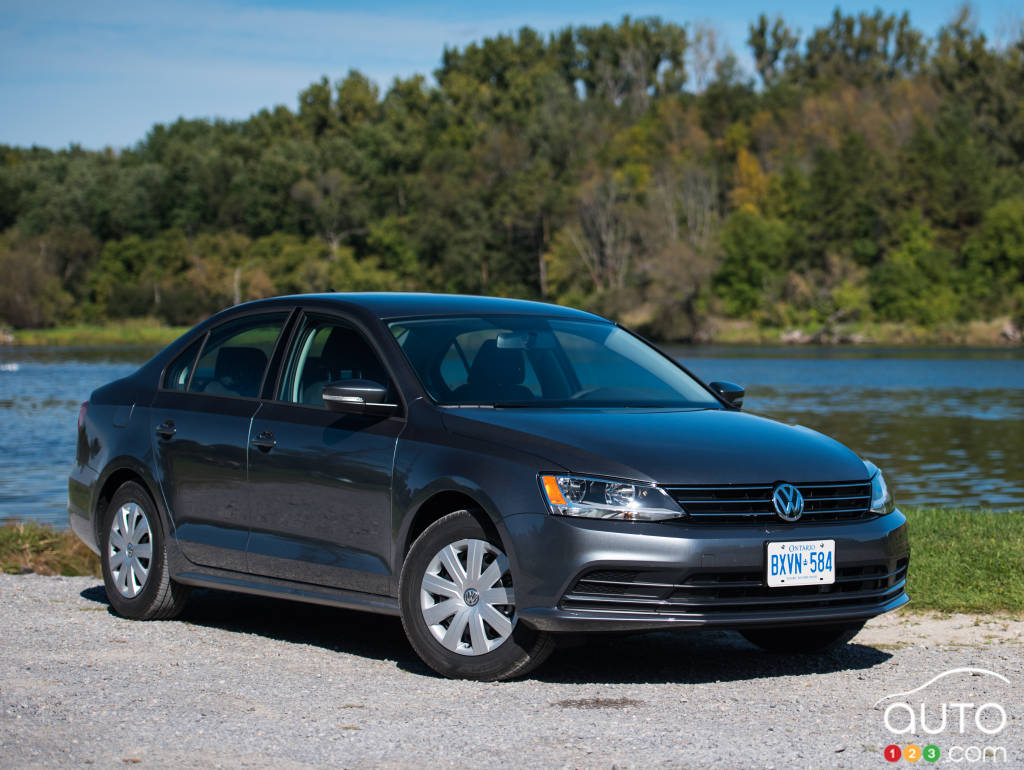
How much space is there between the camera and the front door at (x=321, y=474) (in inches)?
285

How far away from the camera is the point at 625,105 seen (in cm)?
16988

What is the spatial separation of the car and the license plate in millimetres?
11

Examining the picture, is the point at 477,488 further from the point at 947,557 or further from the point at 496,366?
the point at 947,557

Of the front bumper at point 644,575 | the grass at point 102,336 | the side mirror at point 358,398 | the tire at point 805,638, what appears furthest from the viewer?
the grass at point 102,336

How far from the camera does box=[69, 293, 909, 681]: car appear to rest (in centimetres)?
650

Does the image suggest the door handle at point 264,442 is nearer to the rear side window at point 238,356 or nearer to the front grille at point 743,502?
the rear side window at point 238,356

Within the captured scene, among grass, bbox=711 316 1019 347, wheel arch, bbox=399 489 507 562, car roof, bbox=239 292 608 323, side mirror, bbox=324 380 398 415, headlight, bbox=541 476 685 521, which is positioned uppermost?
car roof, bbox=239 292 608 323

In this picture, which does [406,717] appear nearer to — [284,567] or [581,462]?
[581,462]

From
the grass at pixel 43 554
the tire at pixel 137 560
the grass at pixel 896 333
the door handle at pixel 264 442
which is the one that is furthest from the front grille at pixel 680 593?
the grass at pixel 896 333

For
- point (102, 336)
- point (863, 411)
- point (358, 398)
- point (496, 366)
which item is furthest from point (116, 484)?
→ point (102, 336)

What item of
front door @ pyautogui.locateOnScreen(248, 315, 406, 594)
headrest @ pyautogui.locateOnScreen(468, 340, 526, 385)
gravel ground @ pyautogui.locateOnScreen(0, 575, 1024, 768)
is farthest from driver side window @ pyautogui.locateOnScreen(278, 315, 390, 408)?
gravel ground @ pyautogui.locateOnScreen(0, 575, 1024, 768)

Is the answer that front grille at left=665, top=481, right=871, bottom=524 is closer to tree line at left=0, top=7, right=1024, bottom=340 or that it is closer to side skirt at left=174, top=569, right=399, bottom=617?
side skirt at left=174, top=569, right=399, bottom=617

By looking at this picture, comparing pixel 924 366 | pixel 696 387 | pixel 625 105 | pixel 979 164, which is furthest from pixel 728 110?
pixel 696 387

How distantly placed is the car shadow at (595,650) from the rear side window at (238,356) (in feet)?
4.35
